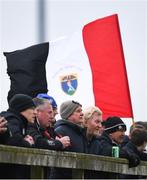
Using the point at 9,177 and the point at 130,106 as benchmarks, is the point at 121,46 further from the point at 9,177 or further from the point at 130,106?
the point at 9,177

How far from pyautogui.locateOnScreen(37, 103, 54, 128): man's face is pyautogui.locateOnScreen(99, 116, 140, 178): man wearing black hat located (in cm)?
90

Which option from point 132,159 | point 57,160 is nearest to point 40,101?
point 132,159

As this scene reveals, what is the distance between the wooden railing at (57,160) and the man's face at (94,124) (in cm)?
65

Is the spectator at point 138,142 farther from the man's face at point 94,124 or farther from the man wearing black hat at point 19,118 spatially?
the man wearing black hat at point 19,118

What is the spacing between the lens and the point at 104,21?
16.9 metres

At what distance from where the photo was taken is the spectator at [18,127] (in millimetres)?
8703

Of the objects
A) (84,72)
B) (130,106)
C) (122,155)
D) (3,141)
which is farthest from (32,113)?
(84,72)

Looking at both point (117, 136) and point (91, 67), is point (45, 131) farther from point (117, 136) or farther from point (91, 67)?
point (91, 67)

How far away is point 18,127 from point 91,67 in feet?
23.6

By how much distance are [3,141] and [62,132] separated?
1.90 metres

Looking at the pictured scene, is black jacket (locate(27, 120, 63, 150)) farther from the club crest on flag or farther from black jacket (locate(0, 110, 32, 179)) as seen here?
the club crest on flag

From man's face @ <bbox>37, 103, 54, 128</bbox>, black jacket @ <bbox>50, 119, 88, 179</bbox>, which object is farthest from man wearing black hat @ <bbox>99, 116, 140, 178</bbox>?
man's face @ <bbox>37, 103, 54, 128</bbox>

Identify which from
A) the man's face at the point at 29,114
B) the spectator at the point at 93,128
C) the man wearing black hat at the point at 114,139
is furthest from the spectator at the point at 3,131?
the spectator at the point at 93,128

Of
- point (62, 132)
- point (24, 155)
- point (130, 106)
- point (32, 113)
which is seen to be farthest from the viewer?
point (130, 106)
